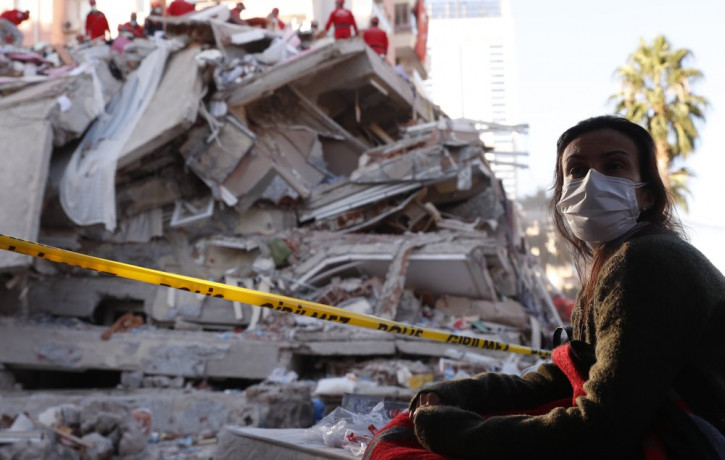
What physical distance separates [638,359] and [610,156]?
0.67 m

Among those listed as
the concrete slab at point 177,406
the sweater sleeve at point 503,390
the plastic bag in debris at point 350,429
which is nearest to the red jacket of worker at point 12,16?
the concrete slab at point 177,406

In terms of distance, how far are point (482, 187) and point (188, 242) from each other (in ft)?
21.2

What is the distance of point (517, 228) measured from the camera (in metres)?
17.3

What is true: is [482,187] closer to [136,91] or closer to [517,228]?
[517,228]

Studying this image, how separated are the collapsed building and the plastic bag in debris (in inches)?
201

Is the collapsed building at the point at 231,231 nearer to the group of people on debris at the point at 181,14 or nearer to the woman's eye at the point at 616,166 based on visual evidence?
the group of people on debris at the point at 181,14

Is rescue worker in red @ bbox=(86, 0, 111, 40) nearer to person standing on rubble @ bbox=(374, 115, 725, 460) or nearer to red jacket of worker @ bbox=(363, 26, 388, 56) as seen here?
red jacket of worker @ bbox=(363, 26, 388, 56)

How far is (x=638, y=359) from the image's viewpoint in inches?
60.3

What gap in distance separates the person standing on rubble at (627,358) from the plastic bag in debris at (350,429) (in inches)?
26.0

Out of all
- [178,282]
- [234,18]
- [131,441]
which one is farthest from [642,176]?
[234,18]

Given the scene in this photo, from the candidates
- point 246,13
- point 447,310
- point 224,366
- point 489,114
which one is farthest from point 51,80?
point 489,114

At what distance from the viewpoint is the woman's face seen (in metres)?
1.96

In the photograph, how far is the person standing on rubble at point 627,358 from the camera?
154cm

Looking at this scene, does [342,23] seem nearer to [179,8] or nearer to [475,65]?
[179,8]
